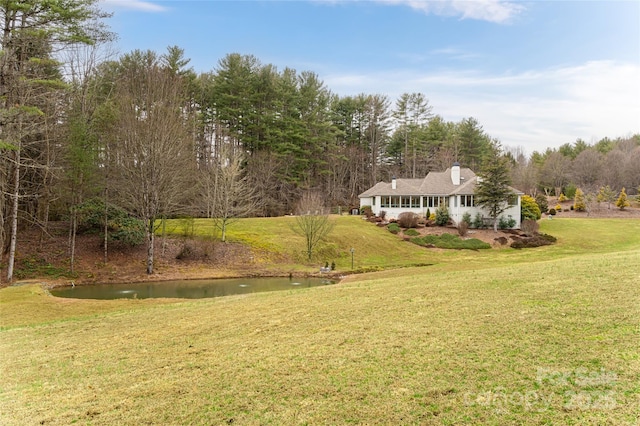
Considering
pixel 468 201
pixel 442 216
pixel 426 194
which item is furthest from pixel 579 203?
pixel 442 216

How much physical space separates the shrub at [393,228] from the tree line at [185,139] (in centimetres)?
1076

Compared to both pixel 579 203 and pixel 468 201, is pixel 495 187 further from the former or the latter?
pixel 579 203

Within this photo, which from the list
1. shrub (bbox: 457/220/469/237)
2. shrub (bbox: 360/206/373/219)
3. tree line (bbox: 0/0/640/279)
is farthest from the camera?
shrub (bbox: 360/206/373/219)

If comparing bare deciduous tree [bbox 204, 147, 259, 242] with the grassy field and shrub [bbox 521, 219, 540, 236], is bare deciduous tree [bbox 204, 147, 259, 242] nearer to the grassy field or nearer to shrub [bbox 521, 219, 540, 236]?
the grassy field

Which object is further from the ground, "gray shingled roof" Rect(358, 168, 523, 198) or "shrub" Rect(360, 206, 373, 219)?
"gray shingled roof" Rect(358, 168, 523, 198)

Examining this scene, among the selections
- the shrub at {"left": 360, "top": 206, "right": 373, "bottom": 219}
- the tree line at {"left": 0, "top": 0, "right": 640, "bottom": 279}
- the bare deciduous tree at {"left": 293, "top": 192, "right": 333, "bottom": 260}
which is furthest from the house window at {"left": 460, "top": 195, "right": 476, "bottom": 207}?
the bare deciduous tree at {"left": 293, "top": 192, "right": 333, "bottom": 260}

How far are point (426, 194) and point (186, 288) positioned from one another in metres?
28.5

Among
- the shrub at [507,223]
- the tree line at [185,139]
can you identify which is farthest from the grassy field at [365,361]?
the shrub at [507,223]

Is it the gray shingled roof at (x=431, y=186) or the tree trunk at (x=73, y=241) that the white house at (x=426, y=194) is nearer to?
the gray shingled roof at (x=431, y=186)

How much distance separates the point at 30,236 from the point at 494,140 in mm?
66216

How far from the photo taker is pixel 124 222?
2547 cm

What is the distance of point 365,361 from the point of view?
5.53m

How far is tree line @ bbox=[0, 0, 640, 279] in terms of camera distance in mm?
16609

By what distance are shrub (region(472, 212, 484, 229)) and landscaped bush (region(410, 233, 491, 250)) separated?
418cm
